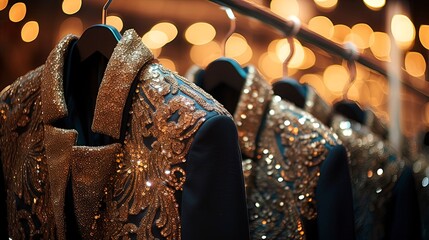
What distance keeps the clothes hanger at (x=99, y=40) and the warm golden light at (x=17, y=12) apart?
1.00 m

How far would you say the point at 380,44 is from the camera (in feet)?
13.3

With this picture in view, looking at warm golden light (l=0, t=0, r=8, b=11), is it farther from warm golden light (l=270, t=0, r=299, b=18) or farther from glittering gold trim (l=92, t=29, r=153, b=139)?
warm golden light (l=270, t=0, r=299, b=18)

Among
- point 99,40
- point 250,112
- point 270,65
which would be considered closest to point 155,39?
point 270,65

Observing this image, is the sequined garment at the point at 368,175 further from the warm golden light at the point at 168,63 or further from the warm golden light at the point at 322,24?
the warm golden light at the point at 322,24

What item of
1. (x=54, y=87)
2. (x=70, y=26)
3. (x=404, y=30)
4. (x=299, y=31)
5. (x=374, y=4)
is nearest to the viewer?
(x=54, y=87)

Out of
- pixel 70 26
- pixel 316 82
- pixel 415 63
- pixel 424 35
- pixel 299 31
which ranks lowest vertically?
Answer: pixel 316 82

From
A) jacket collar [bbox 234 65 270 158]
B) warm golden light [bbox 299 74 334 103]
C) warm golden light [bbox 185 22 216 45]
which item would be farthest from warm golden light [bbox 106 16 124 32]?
warm golden light [bbox 299 74 334 103]

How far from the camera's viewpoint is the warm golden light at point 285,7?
149 inches

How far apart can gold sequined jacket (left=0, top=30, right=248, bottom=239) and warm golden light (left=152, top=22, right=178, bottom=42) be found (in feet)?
6.58

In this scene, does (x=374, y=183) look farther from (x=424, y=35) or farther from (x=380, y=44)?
(x=380, y=44)

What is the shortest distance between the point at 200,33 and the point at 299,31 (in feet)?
7.95

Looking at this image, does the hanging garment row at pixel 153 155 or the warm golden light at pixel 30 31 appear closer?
the hanging garment row at pixel 153 155

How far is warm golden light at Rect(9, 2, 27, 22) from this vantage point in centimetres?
188

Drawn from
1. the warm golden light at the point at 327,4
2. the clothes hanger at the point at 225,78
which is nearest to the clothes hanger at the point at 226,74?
the clothes hanger at the point at 225,78
